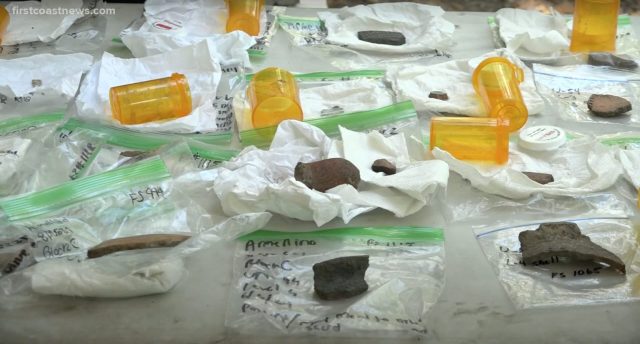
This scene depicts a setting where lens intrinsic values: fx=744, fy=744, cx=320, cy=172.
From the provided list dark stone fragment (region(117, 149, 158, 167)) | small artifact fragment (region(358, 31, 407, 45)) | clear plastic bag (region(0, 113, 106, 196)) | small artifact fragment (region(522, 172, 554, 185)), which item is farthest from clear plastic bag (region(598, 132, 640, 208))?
clear plastic bag (region(0, 113, 106, 196))

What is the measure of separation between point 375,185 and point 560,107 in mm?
→ 471

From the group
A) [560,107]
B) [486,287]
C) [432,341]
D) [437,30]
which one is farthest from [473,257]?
[437,30]

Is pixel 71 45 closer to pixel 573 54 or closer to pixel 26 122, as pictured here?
pixel 26 122

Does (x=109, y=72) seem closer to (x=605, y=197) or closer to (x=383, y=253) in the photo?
(x=383, y=253)

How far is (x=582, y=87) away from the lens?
145 cm

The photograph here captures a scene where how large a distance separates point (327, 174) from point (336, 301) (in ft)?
0.75

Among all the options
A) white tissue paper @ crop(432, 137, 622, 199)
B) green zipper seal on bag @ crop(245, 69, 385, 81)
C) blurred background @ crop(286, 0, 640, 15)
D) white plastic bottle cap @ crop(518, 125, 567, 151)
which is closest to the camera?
white tissue paper @ crop(432, 137, 622, 199)

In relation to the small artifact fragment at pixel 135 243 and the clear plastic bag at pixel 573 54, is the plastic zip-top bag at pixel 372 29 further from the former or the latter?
the small artifact fragment at pixel 135 243

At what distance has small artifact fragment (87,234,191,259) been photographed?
96 cm

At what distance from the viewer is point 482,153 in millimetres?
1210

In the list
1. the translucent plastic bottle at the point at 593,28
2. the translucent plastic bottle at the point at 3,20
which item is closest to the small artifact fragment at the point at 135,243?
the translucent plastic bottle at the point at 3,20

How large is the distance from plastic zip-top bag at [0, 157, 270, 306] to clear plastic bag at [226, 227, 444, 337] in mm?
61

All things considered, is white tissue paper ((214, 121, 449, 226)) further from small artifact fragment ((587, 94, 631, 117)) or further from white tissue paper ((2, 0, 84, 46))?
white tissue paper ((2, 0, 84, 46))

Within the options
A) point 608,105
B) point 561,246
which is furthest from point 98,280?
point 608,105
